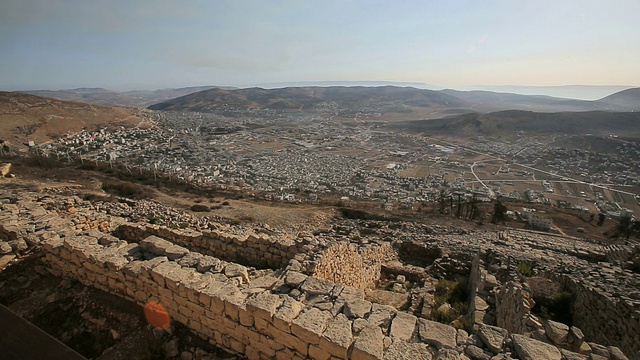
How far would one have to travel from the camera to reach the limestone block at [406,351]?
371 centimetres

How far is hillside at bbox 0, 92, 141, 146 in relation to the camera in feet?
174

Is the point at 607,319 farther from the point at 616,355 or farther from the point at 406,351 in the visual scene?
the point at 406,351

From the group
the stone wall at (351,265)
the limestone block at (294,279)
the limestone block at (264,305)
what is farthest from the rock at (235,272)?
the stone wall at (351,265)

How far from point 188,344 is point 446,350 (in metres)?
3.91

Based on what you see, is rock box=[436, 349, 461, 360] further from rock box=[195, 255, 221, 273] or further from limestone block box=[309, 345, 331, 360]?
rock box=[195, 255, 221, 273]

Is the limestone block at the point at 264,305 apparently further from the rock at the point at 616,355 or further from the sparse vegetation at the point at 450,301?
the rock at the point at 616,355

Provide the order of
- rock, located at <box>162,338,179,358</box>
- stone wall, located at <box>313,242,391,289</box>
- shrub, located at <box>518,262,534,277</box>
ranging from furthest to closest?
1. shrub, located at <box>518,262,534,277</box>
2. stone wall, located at <box>313,242,391,289</box>
3. rock, located at <box>162,338,179,358</box>

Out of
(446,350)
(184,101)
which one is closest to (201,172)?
(446,350)

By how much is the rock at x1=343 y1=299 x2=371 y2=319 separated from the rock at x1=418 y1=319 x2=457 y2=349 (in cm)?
81

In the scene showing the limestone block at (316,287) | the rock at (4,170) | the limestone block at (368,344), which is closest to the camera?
the limestone block at (368,344)

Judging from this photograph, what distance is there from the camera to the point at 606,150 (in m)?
69.3

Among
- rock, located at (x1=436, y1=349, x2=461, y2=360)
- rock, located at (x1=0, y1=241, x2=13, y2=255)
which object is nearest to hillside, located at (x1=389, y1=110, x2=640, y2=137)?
rock, located at (x1=436, y1=349, x2=461, y2=360)

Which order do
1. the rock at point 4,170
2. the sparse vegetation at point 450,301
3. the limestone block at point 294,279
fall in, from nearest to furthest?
the limestone block at point 294,279 < the sparse vegetation at point 450,301 < the rock at point 4,170

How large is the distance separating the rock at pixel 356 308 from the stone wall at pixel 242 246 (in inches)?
129
